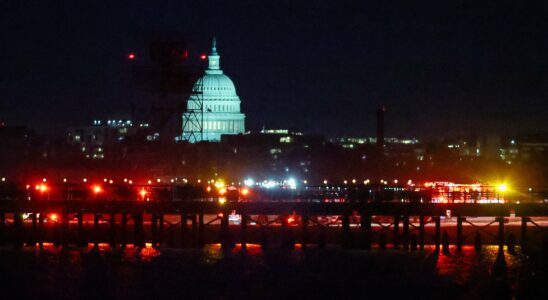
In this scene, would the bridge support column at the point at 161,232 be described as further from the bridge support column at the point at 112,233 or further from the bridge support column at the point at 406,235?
the bridge support column at the point at 406,235

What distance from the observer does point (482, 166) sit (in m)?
142

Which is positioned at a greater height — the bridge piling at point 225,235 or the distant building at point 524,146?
the distant building at point 524,146

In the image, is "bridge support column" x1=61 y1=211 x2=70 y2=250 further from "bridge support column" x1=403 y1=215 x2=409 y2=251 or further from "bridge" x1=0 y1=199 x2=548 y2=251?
"bridge support column" x1=403 y1=215 x2=409 y2=251

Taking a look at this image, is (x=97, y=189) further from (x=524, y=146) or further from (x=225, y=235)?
(x=524, y=146)

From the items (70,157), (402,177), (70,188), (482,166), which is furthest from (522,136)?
(70,188)

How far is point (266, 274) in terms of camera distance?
184ft

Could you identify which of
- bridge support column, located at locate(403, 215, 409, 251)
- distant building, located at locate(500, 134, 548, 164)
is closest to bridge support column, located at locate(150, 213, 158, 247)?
bridge support column, located at locate(403, 215, 409, 251)

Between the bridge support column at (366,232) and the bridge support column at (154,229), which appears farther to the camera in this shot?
the bridge support column at (154,229)

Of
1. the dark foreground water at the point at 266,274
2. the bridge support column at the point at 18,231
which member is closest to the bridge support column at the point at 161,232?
the dark foreground water at the point at 266,274

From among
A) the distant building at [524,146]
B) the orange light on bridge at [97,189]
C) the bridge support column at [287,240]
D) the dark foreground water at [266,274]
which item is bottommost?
the dark foreground water at [266,274]

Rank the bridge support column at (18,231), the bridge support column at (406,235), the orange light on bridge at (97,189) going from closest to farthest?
the bridge support column at (406,235)
the bridge support column at (18,231)
the orange light on bridge at (97,189)

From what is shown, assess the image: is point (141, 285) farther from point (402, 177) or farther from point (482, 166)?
point (482, 166)

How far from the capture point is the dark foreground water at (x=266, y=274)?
51.2m

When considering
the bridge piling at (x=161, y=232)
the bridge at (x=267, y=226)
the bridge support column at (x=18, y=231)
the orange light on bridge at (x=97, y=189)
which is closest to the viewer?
the bridge at (x=267, y=226)
